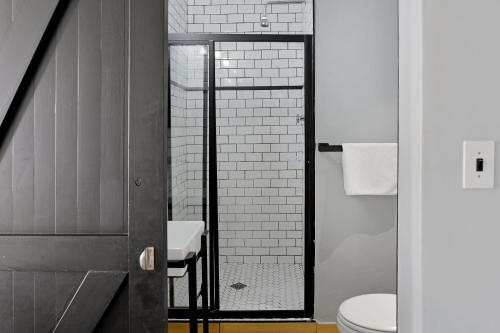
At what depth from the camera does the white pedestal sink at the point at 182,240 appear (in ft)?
6.36

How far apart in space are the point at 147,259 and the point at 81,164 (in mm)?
344

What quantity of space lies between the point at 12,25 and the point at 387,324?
188 cm

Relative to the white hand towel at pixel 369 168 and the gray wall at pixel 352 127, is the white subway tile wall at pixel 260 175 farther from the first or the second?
the white hand towel at pixel 369 168

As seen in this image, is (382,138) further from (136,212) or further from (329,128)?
(136,212)

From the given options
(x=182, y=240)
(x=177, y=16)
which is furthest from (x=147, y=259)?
(x=177, y=16)

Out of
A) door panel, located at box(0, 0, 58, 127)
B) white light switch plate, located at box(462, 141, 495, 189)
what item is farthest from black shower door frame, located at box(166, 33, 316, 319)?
white light switch plate, located at box(462, 141, 495, 189)

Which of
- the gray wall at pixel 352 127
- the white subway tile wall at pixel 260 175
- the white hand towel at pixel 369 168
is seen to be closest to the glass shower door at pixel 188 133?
the white subway tile wall at pixel 260 175

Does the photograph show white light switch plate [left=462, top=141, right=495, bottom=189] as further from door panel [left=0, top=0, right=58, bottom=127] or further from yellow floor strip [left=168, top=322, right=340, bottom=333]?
yellow floor strip [left=168, top=322, right=340, bottom=333]

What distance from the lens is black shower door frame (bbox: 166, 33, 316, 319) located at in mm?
3037

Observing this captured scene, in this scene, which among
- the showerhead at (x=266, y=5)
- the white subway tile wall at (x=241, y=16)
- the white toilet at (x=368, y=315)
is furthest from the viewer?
the white subway tile wall at (x=241, y=16)

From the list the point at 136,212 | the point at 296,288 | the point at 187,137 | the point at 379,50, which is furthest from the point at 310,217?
the point at 136,212

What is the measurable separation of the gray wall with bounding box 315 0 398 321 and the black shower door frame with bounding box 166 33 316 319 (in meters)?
0.05

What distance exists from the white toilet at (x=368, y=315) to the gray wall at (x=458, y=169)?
0.98m

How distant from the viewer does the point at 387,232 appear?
3021 millimetres
